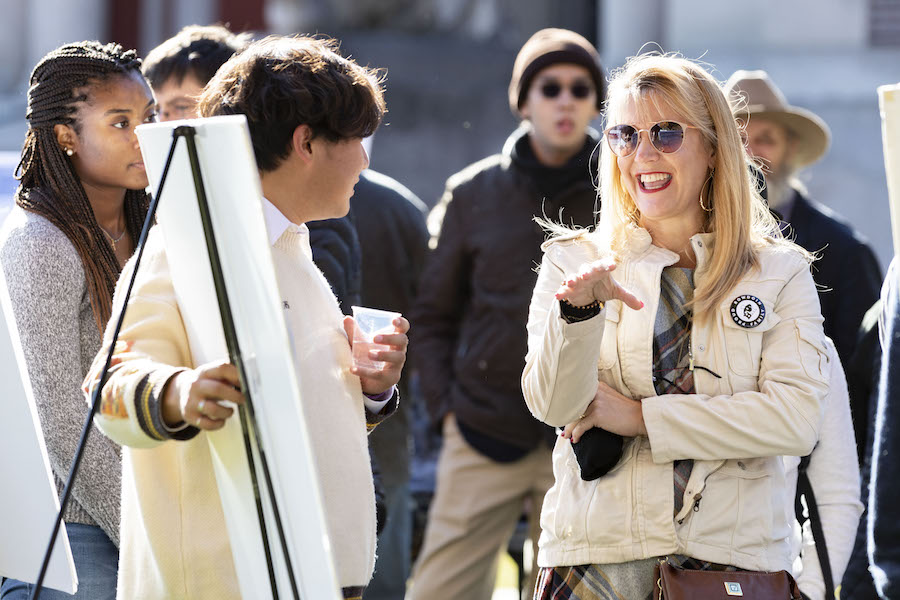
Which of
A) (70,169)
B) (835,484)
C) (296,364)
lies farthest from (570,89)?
(296,364)

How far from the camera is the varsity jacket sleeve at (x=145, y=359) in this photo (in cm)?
193

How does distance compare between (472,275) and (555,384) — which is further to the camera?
(472,275)

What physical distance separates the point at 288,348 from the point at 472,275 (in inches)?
117

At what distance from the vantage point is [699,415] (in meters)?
2.50

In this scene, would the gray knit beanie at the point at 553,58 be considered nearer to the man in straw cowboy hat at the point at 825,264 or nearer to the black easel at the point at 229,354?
the man in straw cowboy hat at the point at 825,264

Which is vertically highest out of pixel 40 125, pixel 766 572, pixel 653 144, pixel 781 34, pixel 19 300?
pixel 781 34

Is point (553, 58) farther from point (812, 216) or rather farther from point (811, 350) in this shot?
point (811, 350)

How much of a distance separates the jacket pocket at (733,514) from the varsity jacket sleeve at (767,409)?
0.06m

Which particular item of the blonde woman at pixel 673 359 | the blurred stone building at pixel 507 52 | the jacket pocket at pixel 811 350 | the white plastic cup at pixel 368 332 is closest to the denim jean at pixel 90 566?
the white plastic cup at pixel 368 332

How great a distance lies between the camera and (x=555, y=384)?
2.48 meters

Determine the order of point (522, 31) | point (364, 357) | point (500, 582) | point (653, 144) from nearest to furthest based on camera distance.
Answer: point (364, 357)
point (653, 144)
point (500, 582)
point (522, 31)

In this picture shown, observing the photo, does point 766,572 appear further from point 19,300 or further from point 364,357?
point 19,300

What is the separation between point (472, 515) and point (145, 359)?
274cm

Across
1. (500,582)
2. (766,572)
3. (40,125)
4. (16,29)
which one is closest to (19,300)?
(40,125)
